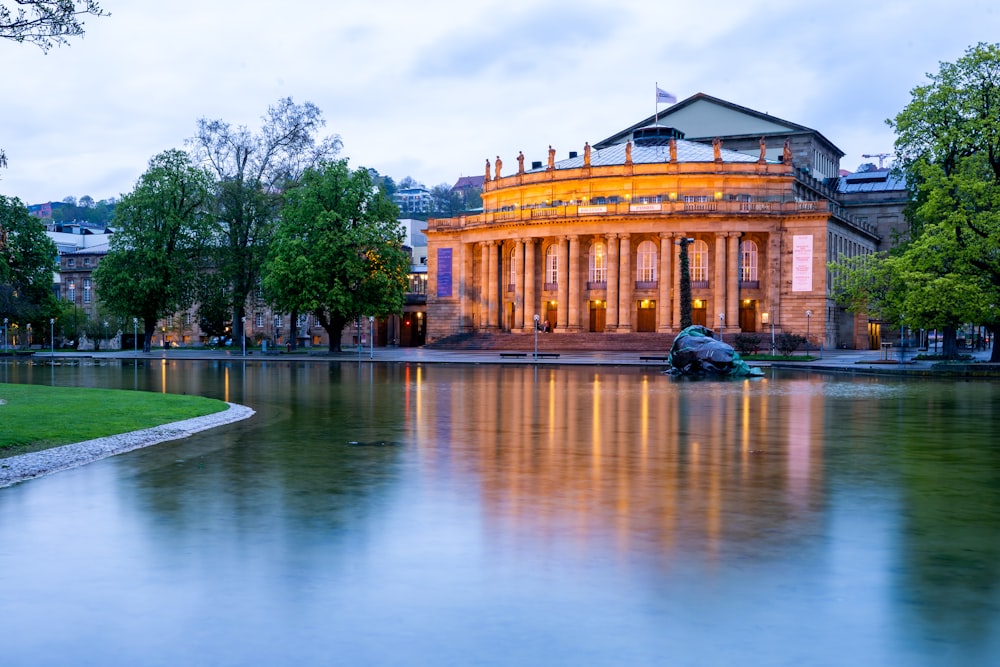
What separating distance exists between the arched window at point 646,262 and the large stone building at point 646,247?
0.11 metres

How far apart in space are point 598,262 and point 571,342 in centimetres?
1472

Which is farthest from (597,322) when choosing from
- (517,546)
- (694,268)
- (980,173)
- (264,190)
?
(517,546)

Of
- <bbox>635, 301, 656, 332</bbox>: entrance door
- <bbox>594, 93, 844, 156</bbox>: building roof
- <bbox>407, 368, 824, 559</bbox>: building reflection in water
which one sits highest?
<bbox>594, 93, 844, 156</bbox>: building roof

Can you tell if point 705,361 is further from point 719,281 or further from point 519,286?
point 519,286

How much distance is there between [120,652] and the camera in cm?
655

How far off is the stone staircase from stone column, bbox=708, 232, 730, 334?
30.5 feet

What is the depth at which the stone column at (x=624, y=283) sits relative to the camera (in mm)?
94125

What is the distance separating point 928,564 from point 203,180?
271ft

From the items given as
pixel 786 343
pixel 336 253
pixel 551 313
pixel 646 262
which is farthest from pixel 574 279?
pixel 336 253

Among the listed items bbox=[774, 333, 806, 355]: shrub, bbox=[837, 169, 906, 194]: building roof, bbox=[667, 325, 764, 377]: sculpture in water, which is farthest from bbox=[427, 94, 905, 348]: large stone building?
bbox=[667, 325, 764, 377]: sculpture in water

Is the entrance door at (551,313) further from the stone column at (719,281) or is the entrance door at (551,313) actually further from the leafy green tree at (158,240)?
the leafy green tree at (158,240)

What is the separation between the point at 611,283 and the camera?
94.9m

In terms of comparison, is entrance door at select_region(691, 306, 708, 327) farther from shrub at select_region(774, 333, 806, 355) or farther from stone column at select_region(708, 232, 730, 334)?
shrub at select_region(774, 333, 806, 355)

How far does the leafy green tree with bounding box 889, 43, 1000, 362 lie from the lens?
4831cm
